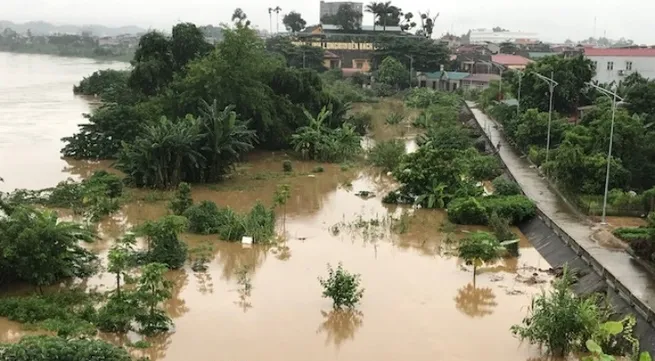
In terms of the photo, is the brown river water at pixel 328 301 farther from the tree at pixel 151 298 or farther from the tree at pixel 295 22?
the tree at pixel 295 22

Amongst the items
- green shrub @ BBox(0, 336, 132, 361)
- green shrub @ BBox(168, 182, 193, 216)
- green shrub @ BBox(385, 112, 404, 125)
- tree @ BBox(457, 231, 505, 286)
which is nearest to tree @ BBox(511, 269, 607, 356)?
tree @ BBox(457, 231, 505, 286)

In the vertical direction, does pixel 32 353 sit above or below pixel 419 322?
above

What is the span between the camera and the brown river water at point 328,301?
12.0m

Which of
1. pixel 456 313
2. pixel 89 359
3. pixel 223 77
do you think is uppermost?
pixel 223 77

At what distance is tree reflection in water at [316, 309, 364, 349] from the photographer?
40.6 feet

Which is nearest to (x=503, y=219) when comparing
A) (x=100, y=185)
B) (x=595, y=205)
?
(x=595, y=205)

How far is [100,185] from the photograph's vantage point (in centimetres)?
2138

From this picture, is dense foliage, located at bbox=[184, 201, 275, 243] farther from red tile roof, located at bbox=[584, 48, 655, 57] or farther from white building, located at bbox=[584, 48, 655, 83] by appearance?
red tile roof, located at bbox=[584, 48, 655, 57]

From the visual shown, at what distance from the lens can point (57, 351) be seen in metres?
9.36

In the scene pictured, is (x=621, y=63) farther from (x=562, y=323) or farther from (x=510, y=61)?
(x=562, y=323)

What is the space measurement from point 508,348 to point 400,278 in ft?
12.5

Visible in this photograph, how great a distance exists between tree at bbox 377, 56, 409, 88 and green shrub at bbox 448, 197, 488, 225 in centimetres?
3798

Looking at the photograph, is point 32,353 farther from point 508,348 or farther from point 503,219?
point 503,219

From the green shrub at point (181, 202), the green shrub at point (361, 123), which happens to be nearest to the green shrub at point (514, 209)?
the green shrub at point (181, 202)
